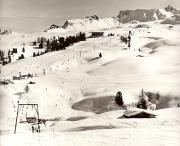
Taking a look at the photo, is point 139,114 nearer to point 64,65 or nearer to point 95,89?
point 95,89

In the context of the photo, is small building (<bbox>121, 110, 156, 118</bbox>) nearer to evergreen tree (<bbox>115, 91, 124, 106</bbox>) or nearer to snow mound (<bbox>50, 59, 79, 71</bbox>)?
evergreen tree (<bbox>115, 91, 124, 106</bbox>)

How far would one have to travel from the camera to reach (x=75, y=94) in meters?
84.8

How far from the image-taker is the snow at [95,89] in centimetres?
2442

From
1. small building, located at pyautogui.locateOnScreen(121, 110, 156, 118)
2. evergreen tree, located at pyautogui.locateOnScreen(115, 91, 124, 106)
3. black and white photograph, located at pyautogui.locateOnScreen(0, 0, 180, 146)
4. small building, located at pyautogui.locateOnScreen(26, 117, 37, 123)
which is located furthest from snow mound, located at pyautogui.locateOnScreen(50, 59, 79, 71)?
small building, located at pyautogui.locateOnScreen(121, 110, 156, 118)

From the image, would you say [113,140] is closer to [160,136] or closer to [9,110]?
[160,136]

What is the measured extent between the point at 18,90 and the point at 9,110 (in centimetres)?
1128

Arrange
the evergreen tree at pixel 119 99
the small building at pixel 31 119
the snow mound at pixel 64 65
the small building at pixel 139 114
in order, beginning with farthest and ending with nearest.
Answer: the snow mound at pixel 64 65 → the evergreen tree at pixel 119 99 → the small building at pixel 31 119 → the small building at pixel 139 114

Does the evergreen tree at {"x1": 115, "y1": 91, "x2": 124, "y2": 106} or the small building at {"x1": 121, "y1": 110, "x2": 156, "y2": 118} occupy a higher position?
the small building at {"x1": 121, "y1": 110, "x2": 156, "y2": 118}

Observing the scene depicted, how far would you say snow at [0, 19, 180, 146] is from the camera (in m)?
24.4

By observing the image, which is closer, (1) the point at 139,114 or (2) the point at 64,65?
(1) the point at 139,114

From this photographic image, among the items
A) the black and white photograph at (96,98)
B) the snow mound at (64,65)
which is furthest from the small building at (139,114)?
the snow mound at (64,65)

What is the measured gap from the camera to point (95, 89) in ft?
280

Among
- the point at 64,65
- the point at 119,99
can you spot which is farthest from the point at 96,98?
the point at 64,65

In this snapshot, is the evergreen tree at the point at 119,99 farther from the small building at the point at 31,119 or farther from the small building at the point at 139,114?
the small building at the point at 139,114
